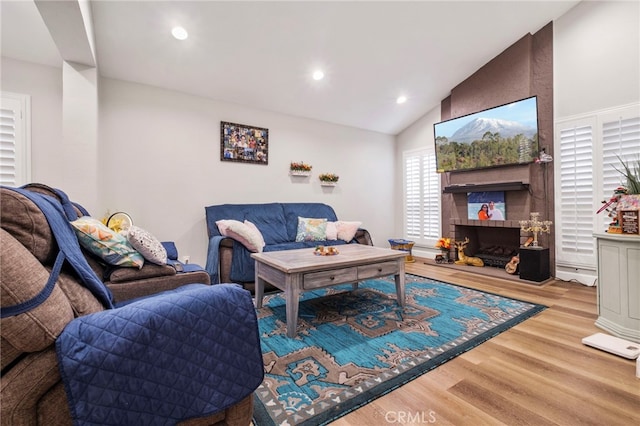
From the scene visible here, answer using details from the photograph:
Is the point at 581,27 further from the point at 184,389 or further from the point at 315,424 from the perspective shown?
the point at 184,389

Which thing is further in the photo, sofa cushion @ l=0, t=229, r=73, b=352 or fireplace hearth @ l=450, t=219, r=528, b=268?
fireplace hearth @ l=450, t=219, r=528, b=268

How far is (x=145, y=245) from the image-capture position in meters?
1.86

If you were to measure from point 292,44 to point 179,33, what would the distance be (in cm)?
118

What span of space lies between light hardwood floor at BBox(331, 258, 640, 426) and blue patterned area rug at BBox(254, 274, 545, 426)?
10 cm

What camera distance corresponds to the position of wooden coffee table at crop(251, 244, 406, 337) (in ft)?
7.02

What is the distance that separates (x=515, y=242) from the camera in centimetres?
438

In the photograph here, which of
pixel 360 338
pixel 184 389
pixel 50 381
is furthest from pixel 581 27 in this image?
pixel 50 381

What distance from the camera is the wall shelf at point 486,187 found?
3.91 meters

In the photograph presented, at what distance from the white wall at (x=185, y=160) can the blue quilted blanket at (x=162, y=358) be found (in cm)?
308

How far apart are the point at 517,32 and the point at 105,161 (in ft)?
17.9

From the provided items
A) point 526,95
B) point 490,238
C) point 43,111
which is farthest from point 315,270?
point 526,95

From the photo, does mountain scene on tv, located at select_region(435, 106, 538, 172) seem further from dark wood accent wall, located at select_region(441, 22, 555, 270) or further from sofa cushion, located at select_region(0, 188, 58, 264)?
sofa cushion, located at select_region(0, 188, 58, 264)

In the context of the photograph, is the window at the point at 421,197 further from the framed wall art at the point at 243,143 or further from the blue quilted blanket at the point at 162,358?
the blue quilted blanket at the point at 162,358

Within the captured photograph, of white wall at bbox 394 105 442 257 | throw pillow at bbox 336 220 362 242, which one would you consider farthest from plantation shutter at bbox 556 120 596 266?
throw pillow at bbox 336 220 362 242
